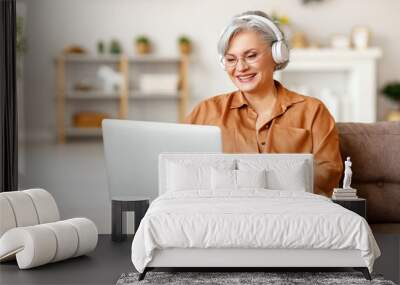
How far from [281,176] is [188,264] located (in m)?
0.92

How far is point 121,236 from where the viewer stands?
401 cm

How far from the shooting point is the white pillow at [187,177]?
3.76 metres

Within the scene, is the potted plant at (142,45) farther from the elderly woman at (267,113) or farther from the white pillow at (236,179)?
the white pillow at (236,179)

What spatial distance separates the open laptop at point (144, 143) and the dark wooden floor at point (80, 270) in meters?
0.40

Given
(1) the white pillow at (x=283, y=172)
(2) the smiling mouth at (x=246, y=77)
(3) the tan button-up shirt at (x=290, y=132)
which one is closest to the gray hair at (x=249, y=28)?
(2) the smiling mouth at (x=246, y=77)

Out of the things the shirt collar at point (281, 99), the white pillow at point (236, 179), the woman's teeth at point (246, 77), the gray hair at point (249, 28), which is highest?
the gray hair at point (249, 28)

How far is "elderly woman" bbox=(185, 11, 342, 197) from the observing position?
4008mm

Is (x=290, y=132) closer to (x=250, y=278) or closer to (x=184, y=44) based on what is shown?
(x=250, y=278)

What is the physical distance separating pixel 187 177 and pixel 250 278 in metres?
0.83

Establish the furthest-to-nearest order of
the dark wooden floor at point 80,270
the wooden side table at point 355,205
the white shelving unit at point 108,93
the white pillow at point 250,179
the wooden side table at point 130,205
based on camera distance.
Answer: the white shelving unit at point 108,93, the wooden side table at point 130,205, the white pillow at point 250,179, the wooden side table at point 355,205, the dark wooden floor at point 80,270

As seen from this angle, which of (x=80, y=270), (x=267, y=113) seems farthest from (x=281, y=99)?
(x=80, y=270)

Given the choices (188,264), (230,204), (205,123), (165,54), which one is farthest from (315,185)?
(165,54)

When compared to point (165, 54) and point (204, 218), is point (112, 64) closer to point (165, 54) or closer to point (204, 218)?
point (165, 54)

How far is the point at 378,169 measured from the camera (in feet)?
13.5
